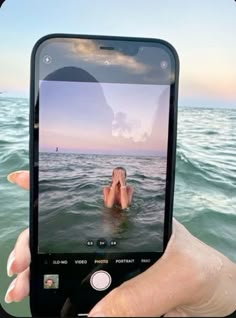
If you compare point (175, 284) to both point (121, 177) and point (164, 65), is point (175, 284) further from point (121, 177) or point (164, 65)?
point (164, 65)

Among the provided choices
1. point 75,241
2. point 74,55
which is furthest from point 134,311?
point 74,55

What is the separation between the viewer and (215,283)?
0.57m

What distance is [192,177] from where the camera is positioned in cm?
60

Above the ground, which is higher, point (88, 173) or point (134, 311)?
point (88, 173)

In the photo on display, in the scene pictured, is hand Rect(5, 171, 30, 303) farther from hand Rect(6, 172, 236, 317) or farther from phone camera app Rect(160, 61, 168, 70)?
phone camera app Rect(160, 61, 168, 70)

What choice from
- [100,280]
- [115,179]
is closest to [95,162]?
[115,179]

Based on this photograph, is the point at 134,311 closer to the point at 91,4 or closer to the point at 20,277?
the point at 20,277

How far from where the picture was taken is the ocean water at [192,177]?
57 centimetres

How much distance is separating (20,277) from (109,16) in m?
0.30

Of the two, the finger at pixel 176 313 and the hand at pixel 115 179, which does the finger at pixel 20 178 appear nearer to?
the hand at pixel 115 179

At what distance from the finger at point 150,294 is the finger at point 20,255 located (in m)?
0.09

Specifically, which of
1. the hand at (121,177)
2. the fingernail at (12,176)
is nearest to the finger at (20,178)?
the fingernail at (12,176)

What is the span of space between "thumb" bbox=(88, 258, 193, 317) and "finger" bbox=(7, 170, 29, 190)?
15cm

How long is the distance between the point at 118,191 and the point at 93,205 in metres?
0.03
